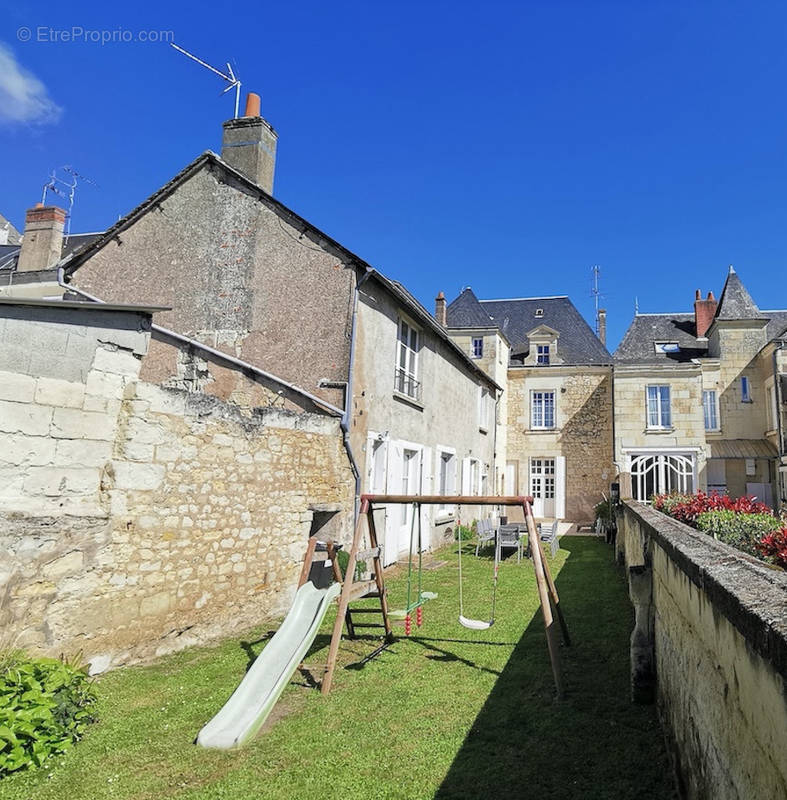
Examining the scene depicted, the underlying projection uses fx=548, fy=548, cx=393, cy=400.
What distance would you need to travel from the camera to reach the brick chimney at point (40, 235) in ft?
46.0

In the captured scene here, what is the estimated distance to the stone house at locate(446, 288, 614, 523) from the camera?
2158 cm

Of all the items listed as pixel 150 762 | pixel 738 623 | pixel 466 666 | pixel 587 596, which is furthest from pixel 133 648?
pixel 587 596

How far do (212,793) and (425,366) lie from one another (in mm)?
9705

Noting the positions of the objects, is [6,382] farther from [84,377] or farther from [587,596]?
[587,596]

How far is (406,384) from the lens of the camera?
37.5ft

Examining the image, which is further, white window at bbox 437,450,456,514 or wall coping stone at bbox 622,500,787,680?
white window at bbox 437,450,456,514

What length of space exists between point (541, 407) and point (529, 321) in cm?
474

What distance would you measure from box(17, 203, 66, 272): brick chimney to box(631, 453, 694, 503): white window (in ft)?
67.1

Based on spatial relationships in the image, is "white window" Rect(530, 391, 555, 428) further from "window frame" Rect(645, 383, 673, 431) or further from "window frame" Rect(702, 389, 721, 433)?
"window frame" Rect(702, 389, 721, 433)

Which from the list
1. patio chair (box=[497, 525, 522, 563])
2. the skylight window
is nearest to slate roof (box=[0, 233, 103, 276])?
patio chair (box=[497, 525, 522, 563])

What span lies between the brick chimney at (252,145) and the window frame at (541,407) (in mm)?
15316

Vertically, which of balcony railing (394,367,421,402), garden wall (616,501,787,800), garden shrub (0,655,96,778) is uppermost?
balcony railing (394,367,421,402)

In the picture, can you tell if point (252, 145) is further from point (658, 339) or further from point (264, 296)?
point (658, 339)

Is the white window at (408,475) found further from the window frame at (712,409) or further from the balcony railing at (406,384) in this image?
the window frame at (712,409)
